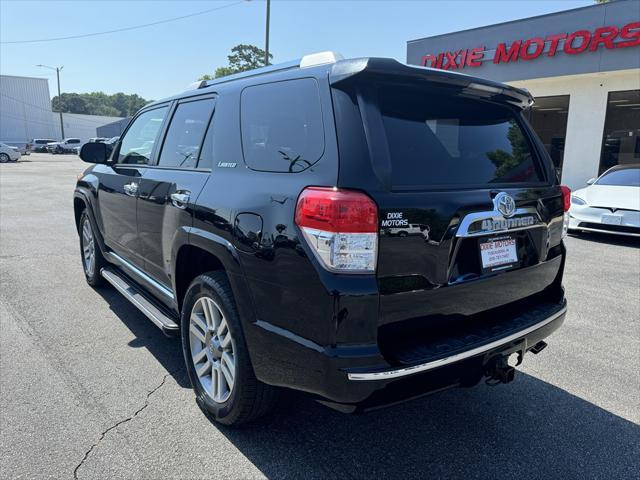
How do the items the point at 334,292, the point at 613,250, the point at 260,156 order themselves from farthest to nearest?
the point at 613,250 < the point at 260,156 < the point at 334,292

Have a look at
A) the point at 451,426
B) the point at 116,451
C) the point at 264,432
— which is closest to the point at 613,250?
the point at 451,426

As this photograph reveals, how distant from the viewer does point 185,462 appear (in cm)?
248

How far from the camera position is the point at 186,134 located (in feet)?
11.1

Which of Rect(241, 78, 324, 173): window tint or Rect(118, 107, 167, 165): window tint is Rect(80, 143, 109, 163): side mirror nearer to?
Rect(118, 107, 167, 165): window tint

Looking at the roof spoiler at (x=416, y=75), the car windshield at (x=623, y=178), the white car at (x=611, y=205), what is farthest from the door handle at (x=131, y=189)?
the car windshield at (x=623, y=178)

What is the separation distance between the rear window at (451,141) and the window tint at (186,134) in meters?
1.40

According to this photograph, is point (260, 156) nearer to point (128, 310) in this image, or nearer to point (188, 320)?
point (188, 320)

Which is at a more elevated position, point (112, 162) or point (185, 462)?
point (112, 162)

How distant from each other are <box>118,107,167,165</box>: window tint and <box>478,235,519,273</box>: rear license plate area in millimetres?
2723

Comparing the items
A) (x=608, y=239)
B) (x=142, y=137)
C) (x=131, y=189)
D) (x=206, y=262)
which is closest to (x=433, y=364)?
(x=206, y=262)

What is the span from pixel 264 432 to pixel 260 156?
5.20 ft

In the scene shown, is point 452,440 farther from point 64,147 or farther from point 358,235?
point 64,147

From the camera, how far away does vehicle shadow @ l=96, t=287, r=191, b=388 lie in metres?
3.51

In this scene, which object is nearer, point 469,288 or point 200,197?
point 469,288
